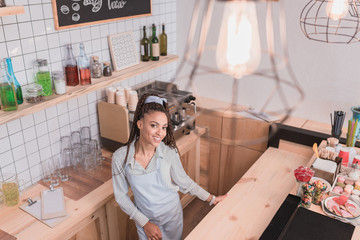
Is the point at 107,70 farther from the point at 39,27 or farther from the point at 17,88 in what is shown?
the point at 17,88

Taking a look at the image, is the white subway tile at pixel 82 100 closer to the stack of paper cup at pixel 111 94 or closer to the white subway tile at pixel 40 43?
the stack of paper cup at pixel 111 94

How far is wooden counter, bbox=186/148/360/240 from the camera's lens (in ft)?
6.40

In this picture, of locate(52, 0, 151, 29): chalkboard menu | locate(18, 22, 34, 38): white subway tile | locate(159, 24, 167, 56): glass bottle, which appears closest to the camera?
locate(18, 22, 34, 38): white subway tile

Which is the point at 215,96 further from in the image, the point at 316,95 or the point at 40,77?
the point at 40,77

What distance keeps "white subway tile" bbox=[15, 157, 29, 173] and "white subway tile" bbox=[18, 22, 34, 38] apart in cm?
80

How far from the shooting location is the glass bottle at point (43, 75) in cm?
214

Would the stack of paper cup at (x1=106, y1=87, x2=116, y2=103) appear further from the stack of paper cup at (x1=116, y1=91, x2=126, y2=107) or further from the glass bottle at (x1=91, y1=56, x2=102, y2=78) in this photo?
the glass bottle at (x1=91, y1=56, x2=102, y2=78)

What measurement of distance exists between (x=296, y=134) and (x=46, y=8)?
2.10 m

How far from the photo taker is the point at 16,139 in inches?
87.1

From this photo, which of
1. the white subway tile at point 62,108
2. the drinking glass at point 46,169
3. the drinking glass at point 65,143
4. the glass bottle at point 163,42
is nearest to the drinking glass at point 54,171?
the drinking glass at point 46,169

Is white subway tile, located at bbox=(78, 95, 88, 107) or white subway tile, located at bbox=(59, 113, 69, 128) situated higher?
white subway tile, located at bbox=(78, 95, 88, 107)

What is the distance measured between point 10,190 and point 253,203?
4.94 feet

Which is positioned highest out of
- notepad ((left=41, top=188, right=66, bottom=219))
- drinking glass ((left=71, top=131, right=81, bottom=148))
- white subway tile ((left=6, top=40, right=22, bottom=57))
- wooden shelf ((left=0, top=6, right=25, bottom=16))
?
wooden shelf ((left=0, top=6, right=25, bottom=16))

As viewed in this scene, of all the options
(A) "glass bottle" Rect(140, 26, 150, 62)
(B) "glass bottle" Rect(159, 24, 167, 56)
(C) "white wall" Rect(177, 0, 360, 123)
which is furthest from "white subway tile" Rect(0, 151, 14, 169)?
(C) "white wall" Rect(177, 0, 360, 123)
